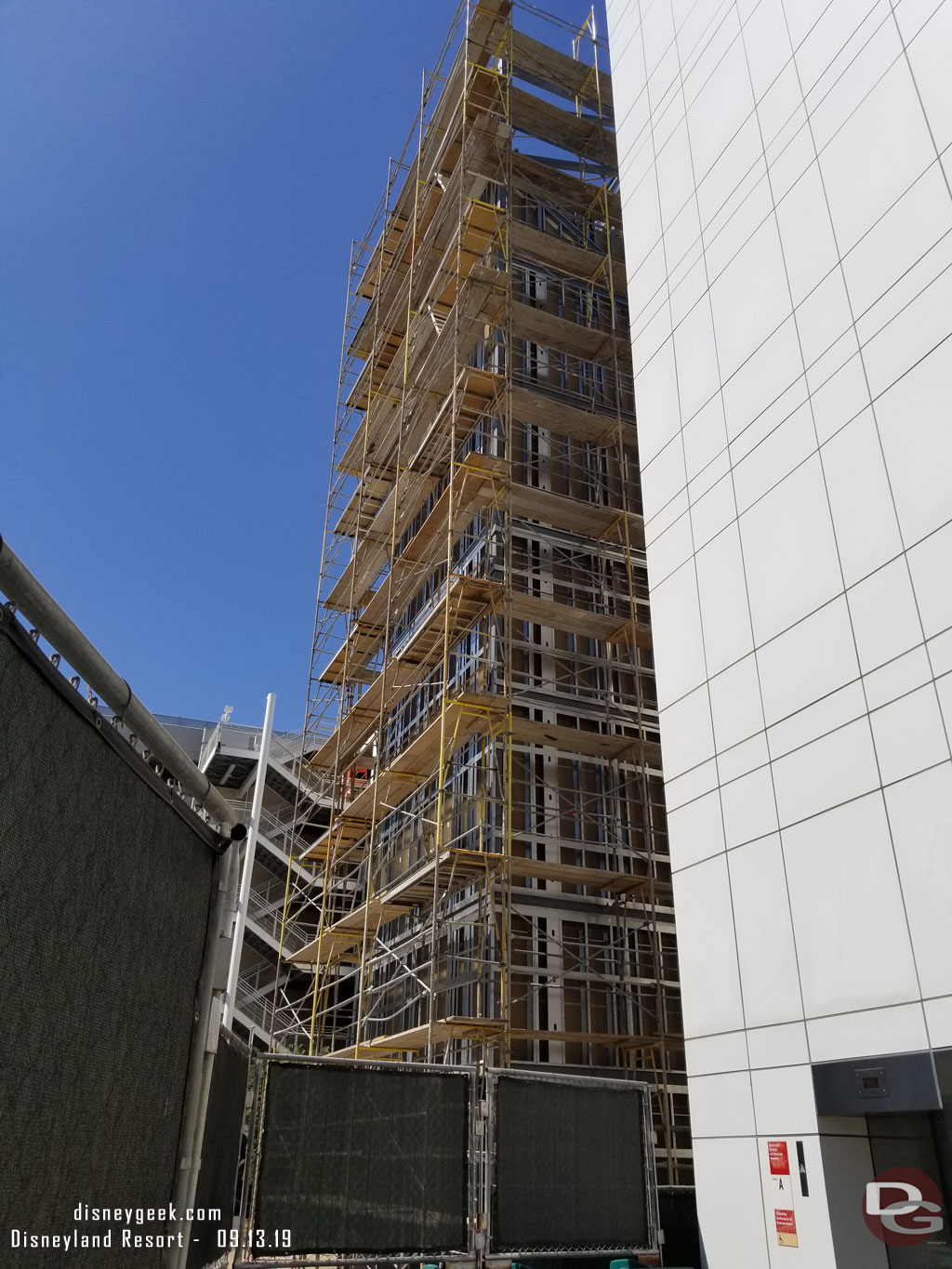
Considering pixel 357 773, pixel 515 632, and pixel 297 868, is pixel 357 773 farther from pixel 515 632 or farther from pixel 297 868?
pixel 515 632

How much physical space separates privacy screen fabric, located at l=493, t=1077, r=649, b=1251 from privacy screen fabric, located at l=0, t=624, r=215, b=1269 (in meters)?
2.93

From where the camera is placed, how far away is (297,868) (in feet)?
92.4

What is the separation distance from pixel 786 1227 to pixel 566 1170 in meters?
5.24

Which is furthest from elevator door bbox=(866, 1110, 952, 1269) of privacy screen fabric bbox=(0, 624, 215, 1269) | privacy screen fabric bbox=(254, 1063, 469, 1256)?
privacy screen fabric bbox=(0, 624, 215, 1269)

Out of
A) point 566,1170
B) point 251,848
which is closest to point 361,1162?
point 566,1170

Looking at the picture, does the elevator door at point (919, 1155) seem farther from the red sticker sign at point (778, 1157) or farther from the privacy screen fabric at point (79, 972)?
the privacy screen fabric at point (79, 972)

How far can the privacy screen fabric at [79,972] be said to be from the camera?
1764 millimetres

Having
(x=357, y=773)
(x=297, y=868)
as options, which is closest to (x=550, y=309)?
(x=357, y=773)

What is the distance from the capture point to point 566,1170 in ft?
17.8

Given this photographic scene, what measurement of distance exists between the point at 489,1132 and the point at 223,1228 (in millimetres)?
1475

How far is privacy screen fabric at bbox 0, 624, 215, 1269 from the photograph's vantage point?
1764 mm

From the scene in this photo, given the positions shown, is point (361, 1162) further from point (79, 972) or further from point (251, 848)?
point (251, 848)

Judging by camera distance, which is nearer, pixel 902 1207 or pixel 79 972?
pixel 79 972

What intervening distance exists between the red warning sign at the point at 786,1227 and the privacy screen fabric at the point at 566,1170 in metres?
4.59
